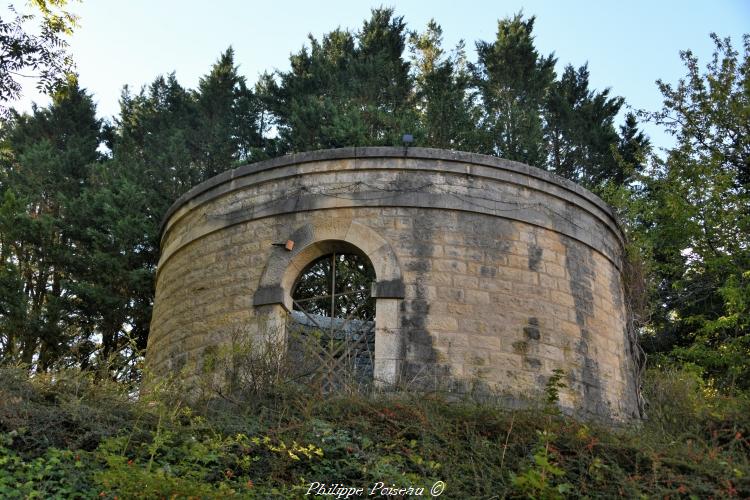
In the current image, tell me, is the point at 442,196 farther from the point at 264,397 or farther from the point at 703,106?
the point at 703,106

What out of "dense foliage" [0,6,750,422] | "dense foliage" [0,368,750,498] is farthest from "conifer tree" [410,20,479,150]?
"dense foliage" [0,368,750,498]

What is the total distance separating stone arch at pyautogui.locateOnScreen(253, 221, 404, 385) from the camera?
8484 mm

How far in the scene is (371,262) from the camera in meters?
9.01

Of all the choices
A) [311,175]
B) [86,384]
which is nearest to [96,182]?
[311,175]

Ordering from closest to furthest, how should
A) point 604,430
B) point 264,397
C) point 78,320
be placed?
point 604,430 < point 264,397 < point 78,320

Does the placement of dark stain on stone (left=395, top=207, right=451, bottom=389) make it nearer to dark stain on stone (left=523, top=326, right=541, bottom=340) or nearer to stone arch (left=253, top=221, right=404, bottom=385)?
stone arch (left=253, top=221, right=404, bottom=385)

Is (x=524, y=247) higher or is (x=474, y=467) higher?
(x=524, y=247)

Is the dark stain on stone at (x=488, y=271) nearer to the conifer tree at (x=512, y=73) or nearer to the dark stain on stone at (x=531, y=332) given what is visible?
the dark stain on stone at (x=531, y=332)

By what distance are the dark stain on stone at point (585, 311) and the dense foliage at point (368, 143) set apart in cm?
169

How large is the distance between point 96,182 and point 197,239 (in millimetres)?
9483

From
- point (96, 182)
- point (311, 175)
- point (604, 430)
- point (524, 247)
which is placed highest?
point (96, 182)

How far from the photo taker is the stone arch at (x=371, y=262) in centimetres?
848

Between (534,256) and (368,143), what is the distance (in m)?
8.98

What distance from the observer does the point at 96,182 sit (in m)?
18.5
